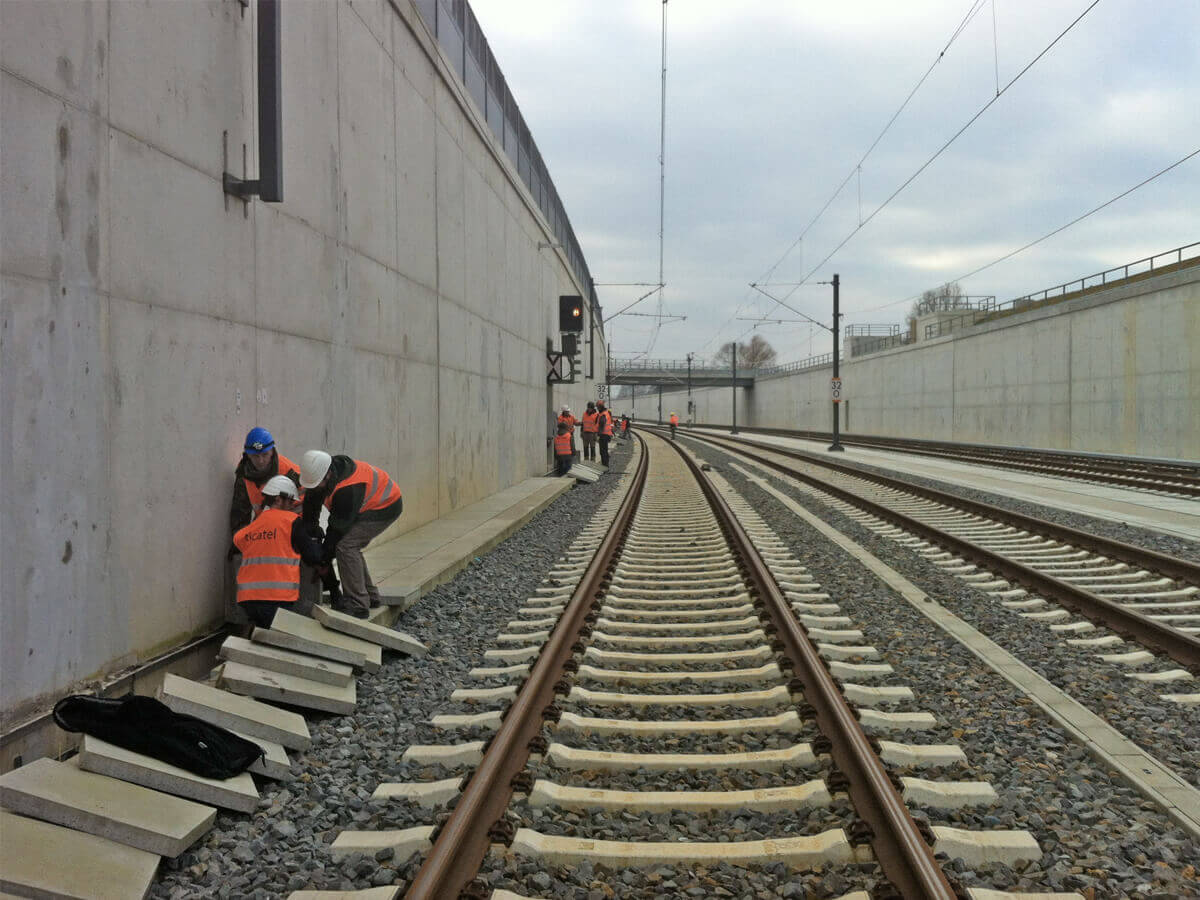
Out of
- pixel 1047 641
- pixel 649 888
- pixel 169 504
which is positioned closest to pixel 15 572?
pixel 169 504

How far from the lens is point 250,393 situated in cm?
637

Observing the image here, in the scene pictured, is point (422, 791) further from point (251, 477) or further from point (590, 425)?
point (590, 425)

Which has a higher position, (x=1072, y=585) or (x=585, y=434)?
(x=585, y=434)

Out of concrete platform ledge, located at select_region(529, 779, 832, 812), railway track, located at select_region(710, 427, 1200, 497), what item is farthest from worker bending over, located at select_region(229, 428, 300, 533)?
railway track, located at select_region(710, 427, 1200, 497)

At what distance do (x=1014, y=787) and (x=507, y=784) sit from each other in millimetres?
2220

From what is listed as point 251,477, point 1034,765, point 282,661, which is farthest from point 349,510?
point 1034,765

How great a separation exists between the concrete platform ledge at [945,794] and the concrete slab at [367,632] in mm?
3470

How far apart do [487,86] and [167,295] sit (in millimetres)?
12472

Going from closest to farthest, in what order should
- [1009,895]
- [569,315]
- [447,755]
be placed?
[1009,895], [447,755], [569,315]

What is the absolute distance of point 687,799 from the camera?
3688 mm

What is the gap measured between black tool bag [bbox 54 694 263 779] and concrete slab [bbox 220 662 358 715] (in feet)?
2.57

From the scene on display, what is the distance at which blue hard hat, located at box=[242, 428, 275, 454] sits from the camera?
5987 mm

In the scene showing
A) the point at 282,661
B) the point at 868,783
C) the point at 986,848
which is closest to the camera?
the point at 986,848

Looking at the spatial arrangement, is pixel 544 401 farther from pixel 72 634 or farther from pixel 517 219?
pixel 72 634
